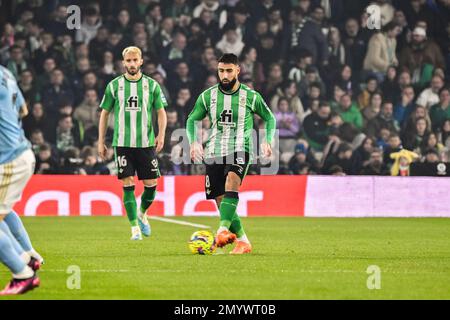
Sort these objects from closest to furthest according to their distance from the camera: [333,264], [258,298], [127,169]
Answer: [258,298]
[333,264]
[127,169]

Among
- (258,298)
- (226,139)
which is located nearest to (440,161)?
(226,139)

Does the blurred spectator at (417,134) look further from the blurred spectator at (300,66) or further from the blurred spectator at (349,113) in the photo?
the blurred spectator at (300,66)

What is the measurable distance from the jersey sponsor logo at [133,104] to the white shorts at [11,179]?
530 centimetres

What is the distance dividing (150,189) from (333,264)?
4053mm

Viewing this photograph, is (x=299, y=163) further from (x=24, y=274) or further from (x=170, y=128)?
(x=24, y=274)

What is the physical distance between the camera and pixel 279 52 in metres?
20.7

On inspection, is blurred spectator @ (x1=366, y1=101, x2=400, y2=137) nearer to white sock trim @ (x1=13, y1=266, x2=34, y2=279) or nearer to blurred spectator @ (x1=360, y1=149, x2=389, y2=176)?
blurred spectator @ (x1=360, y1=149, x2=389, y2=176)

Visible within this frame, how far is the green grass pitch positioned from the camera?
7629mm

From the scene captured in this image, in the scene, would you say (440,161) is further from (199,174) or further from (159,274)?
(159,274)

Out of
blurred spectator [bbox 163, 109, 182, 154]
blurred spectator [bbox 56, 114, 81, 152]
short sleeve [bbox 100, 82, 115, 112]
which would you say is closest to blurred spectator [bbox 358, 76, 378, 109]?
blurred spectator [bbox 163, 109, 182, 154]

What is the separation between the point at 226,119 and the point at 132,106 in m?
2.29

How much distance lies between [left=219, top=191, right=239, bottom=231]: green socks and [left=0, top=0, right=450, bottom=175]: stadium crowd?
25.8 ft

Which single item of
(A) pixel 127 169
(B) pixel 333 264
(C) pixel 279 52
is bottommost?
(B) pixel 333 264
